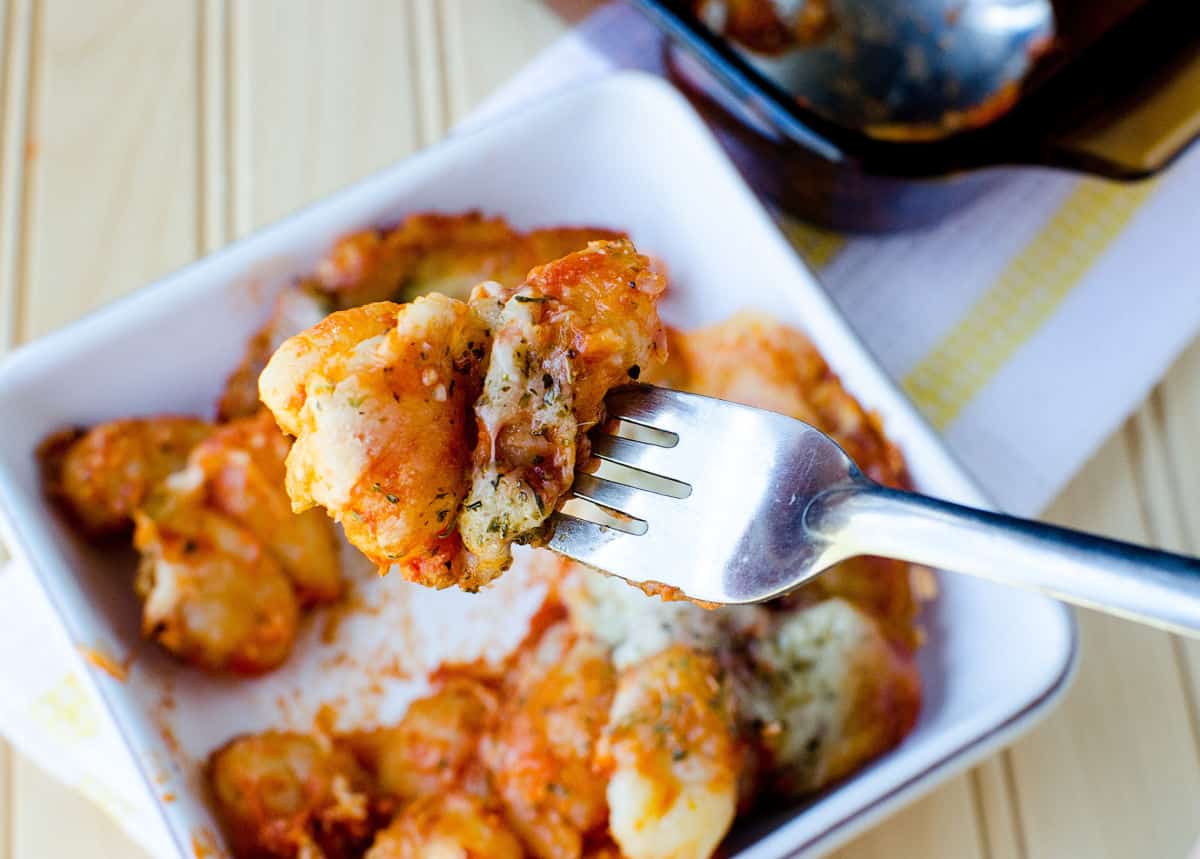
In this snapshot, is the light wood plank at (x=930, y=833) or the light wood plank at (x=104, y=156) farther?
the light wood plank at (x=104, y=156)

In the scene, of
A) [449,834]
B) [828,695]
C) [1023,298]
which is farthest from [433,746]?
[1023,298]

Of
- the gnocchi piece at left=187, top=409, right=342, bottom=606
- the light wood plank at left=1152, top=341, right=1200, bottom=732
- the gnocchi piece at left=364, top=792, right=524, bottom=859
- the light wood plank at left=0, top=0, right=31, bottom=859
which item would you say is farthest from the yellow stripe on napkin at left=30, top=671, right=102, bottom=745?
the light wood plank at left=1152, top=341, right=1200, bottom=732

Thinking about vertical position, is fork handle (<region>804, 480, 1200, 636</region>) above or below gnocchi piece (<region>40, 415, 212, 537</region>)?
above

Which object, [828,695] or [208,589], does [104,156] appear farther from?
[828,695]

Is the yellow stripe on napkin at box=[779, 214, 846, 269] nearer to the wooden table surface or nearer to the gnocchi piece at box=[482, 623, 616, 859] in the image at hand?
the wooden table surface

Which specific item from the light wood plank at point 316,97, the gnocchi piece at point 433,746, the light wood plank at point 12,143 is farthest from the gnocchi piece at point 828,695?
the light wood plank at point 12,143

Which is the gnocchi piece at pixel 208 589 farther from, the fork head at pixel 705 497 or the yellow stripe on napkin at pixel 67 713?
the fork head at pixel 705 497

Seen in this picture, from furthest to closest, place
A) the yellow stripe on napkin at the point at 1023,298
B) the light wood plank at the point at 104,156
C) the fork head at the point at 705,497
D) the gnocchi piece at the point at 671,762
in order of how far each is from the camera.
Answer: the light wood plank at the point at 104,156 → the yellow stripe on napkin at the point at 1023,298 → the gnocchi piece at the point at 671,762 → the fork head at the point at 705,497

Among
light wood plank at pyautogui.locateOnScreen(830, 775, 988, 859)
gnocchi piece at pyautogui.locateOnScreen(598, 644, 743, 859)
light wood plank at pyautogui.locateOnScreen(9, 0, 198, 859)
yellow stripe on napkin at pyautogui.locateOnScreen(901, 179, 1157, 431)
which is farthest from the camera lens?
light wood plank at pyautogui.locateOnScreen(9, 0, 198, 859)
